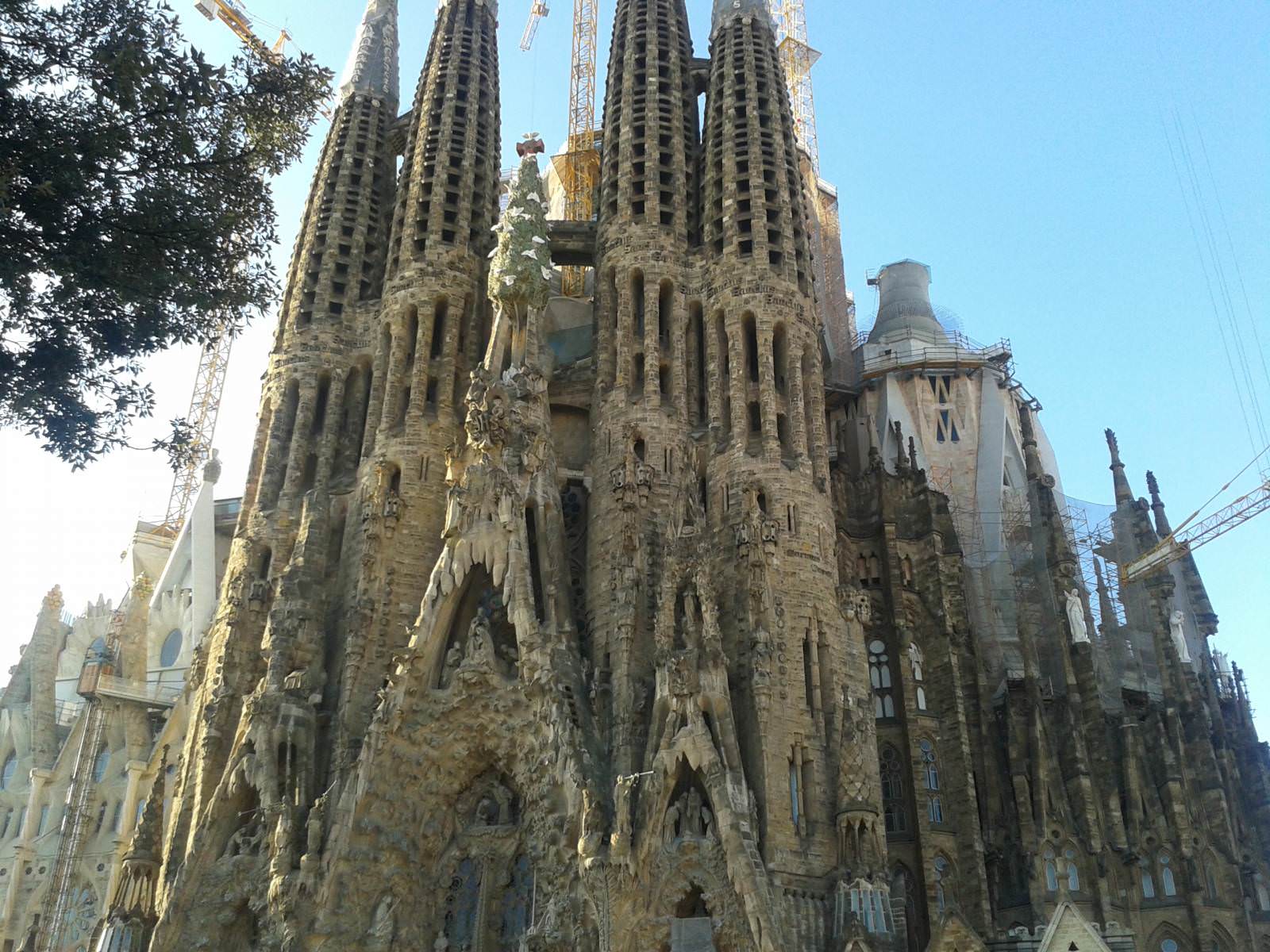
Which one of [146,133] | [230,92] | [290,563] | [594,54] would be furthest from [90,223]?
[594,54]

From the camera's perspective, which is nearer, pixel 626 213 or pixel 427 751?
pixel 427 751

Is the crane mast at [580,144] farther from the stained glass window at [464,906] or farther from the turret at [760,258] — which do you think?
the stained glass window at [464,906]

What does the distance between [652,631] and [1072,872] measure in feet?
33.5

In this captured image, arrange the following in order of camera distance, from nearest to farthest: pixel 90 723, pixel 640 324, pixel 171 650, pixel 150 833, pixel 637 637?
pixel 637 637 → pixel 150 833 → pixel 640 324 → pixel 90 723 → pixel 171 650

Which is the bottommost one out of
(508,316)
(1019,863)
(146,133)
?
(1019,863)

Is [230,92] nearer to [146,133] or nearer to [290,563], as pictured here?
[146,133]

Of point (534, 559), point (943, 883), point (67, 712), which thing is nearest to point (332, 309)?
point (534, 559)

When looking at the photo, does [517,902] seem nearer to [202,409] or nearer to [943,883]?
[943,883]

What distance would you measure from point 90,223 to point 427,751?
15437mm

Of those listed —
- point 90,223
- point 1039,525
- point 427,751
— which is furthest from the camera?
point 1039,525

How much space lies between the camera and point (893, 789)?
88.0 ft

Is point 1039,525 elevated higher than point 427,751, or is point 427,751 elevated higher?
point 1039,525

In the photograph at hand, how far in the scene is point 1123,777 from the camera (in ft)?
91.2

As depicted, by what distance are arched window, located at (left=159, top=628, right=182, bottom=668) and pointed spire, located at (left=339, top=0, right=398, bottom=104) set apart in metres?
Answer: 18.5
